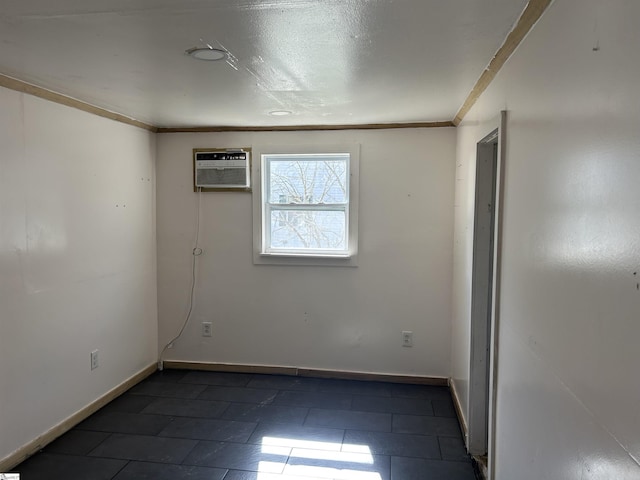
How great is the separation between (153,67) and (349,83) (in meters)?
0.99

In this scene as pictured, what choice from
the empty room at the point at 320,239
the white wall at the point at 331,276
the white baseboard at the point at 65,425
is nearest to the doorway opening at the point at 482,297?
the empty room at the point at 320,239

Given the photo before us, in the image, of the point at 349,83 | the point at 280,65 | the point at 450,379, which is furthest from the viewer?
the point at 450,379

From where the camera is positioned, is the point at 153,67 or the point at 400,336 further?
the point at 400,336

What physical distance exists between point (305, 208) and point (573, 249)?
2.79 metres

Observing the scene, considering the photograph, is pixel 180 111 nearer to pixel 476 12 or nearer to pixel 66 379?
pixel 66 379

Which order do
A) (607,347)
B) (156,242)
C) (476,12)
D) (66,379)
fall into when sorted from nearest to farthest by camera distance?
1. (607,347)
2. (476,12)
3. (66,379)
4. (156,242)

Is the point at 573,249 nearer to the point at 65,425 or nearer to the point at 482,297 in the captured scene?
the point at 482,297

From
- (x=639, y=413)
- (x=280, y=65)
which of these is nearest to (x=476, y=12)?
(x=280, y=65)

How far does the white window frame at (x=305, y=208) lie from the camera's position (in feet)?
11.9

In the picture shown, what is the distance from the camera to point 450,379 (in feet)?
11.7

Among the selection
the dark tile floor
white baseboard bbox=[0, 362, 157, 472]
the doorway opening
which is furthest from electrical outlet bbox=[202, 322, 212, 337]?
the doorway opening

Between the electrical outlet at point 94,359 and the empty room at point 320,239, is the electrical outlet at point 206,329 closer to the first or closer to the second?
the empty room at point 320,239

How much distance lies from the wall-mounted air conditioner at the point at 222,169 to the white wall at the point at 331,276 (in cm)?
6

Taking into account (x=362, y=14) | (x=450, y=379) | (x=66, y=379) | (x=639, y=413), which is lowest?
(x=450, y=379)
